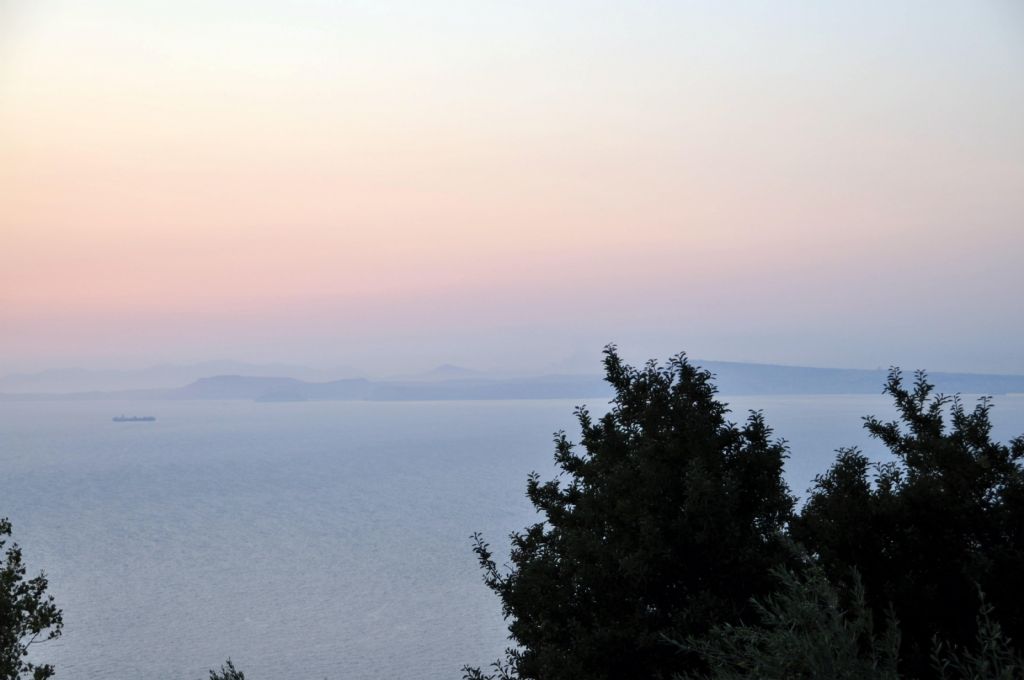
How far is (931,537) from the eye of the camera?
626 inches

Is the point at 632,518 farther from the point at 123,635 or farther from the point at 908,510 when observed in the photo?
the point at 123,635

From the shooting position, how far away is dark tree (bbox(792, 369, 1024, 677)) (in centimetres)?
1473

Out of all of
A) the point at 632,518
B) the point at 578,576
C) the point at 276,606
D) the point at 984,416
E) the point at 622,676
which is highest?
the point at 984,416

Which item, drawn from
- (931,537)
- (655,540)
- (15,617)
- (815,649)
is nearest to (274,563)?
(15,617)

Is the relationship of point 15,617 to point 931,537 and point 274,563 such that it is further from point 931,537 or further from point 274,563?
point 274,563

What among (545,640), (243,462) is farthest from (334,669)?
(243,462)

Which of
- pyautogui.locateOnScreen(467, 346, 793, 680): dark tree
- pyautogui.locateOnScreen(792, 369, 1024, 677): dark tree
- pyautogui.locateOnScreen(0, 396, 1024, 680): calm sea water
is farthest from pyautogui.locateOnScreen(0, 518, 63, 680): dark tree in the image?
pyautogui.locateOnScreen(0, 396, 1024, 680): calm sea water

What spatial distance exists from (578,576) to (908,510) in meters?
5.61

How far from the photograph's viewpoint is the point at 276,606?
75.6m

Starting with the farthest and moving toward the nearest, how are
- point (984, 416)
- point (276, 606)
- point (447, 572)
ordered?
1. point (447, 572)
2. point (276, 606)
3. point (984, 416)

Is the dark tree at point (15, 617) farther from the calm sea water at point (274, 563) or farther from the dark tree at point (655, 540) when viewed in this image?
the calm sea water at point (274, 563)

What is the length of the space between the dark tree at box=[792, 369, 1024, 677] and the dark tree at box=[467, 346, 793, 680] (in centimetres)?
104

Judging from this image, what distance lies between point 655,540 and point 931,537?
467 centimetres

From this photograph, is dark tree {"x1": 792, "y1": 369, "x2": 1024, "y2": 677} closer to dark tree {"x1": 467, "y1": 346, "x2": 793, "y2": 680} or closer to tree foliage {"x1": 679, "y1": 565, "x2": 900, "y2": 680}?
dark tree {"x1": 467, "y1": 346, "x2": 793, "y2": 680}
